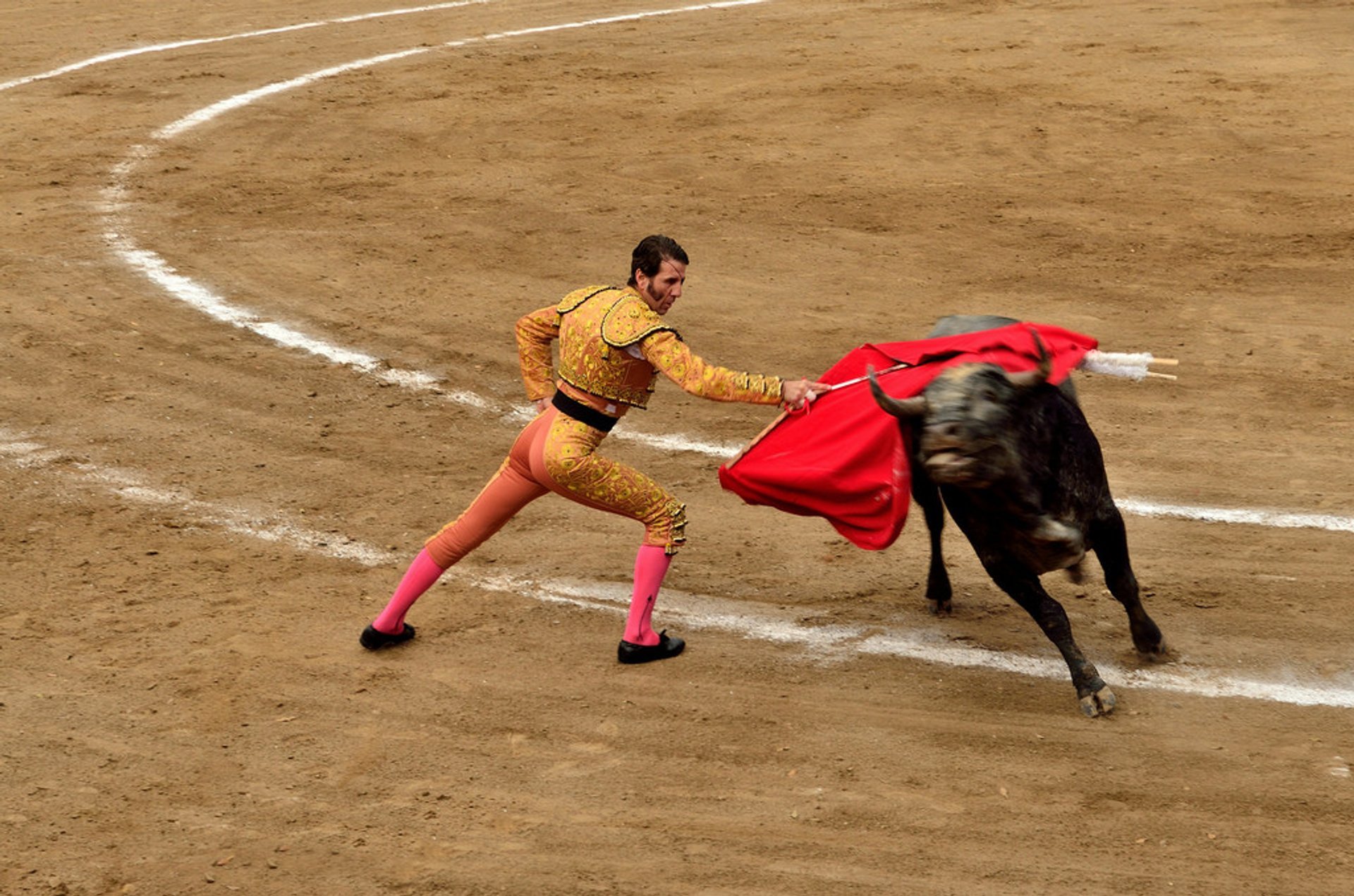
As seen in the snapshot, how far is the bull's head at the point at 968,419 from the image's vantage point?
17.4 feet

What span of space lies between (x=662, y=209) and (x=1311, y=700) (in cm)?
685

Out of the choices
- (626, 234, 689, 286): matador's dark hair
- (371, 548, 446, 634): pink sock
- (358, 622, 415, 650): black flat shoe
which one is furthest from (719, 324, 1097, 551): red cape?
(358, 622, 415, 650): black flat shoe

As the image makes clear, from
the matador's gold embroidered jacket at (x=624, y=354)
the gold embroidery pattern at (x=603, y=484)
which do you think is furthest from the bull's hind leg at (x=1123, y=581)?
the gold embroidery pattern at (x=603, y=484)

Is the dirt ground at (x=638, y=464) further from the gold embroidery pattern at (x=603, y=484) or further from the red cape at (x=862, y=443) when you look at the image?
the red cape at (x=862, y=443)

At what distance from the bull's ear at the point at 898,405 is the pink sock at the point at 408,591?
1894 millimetres

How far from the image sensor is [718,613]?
21.7 ft

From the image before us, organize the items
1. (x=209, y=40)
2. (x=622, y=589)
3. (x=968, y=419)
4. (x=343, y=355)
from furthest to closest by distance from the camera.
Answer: (x=209, y=40) → (x=343, y=355) → (x=622, y=589) → (x=968, y=419)

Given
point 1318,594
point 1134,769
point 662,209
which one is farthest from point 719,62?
point 1134,769

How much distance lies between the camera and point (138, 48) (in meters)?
16.6

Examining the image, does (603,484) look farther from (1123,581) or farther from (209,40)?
(209,40)

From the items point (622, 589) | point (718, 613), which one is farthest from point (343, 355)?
point (718, 613)

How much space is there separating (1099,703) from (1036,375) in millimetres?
1219

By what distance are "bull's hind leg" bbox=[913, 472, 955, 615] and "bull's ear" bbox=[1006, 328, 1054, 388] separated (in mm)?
785

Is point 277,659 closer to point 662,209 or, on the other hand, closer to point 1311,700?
point 1311,700
